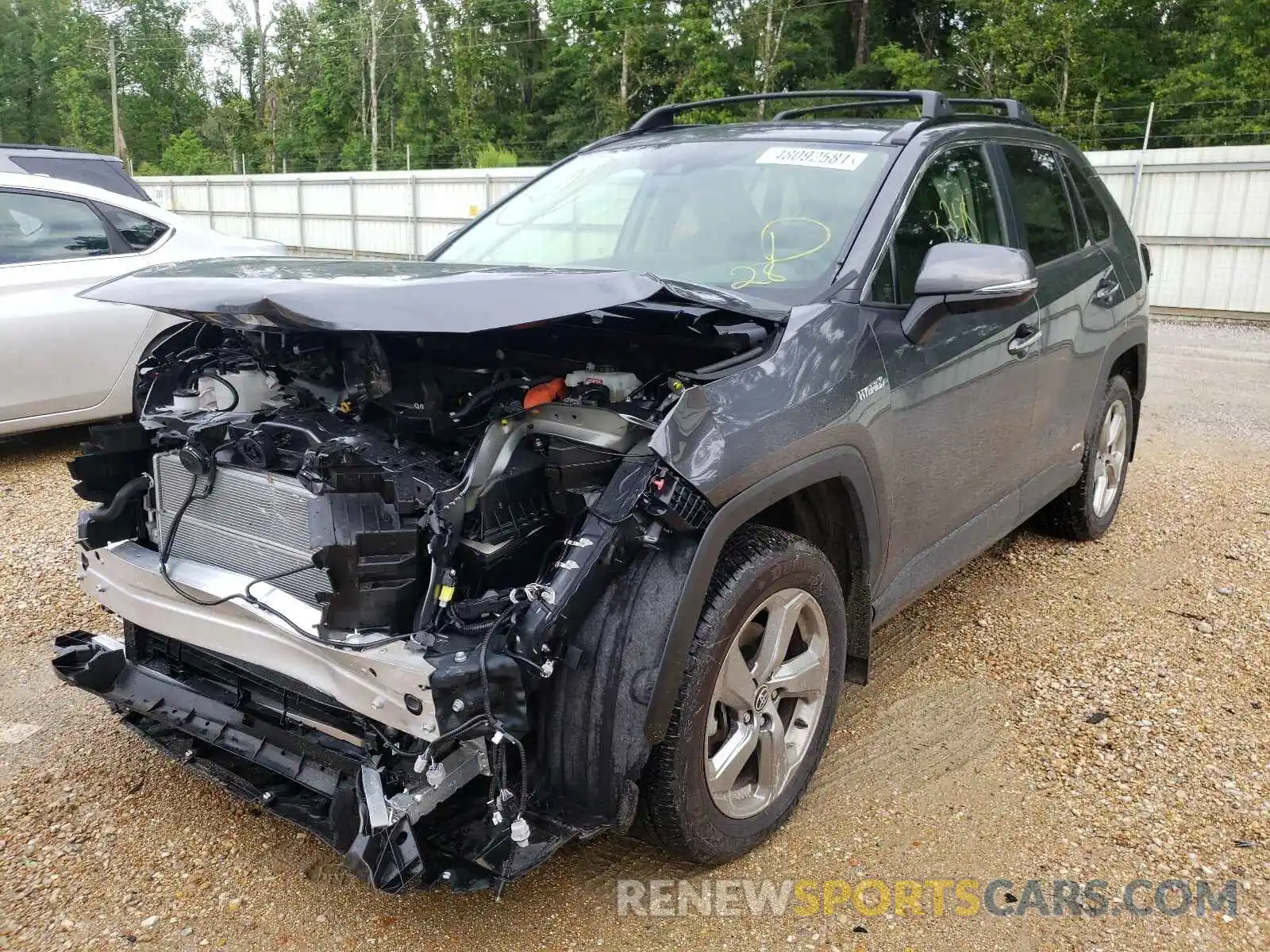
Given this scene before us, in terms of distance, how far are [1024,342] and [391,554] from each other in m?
2.57

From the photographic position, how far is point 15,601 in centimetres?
433

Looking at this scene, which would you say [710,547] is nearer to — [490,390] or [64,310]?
[490,390]

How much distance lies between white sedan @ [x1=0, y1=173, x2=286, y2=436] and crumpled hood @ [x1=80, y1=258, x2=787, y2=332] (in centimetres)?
349

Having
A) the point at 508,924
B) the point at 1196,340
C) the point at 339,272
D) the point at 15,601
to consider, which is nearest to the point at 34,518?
the point at 15,601

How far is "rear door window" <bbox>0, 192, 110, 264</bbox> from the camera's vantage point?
19.5ft

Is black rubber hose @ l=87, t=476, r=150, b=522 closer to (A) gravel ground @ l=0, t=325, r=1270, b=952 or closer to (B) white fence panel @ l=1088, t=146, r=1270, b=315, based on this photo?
(A) gravel ground @ l=0, t=325, r=1270, b=952

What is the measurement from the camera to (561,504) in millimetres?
2434

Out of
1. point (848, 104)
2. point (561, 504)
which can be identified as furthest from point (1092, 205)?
point (561, 504)

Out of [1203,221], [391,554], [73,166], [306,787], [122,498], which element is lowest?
[306,787]

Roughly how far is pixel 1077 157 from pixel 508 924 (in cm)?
420

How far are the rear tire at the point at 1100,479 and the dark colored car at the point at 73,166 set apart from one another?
250 inches

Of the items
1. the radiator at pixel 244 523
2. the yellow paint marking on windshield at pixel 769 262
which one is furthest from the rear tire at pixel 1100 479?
the radiator at pixel 244 523

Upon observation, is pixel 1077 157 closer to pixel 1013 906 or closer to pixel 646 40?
pixel 1013 906

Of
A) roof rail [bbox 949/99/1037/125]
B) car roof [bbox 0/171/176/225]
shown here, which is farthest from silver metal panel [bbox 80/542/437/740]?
car roof [bbox 0/171/176/225]
